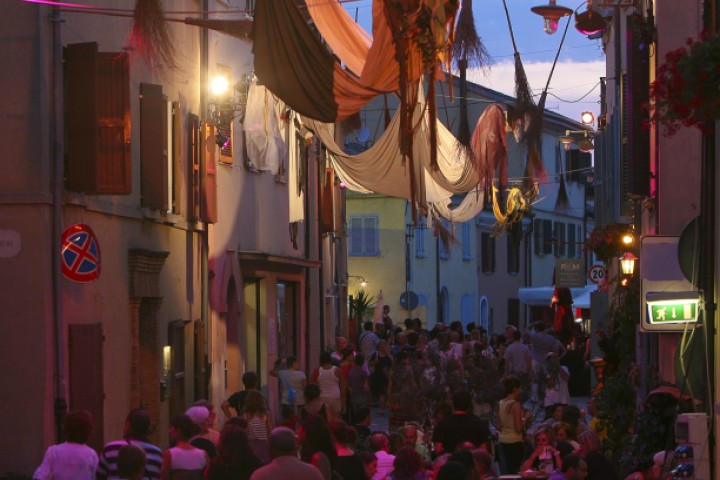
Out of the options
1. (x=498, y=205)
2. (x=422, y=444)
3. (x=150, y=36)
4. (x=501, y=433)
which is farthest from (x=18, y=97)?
(x=498, y=205)

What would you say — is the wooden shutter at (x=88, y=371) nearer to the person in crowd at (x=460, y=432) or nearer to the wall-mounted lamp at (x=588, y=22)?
the person in crowd at (x=460, y=432)

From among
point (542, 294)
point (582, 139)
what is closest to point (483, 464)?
point (582, 139)

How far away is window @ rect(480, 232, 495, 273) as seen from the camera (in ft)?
205

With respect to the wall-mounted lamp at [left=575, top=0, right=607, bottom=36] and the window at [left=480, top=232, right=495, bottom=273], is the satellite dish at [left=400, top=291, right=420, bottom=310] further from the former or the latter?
the wall-mounted lamp at [left=575, top=0, right=607, bottom=36]

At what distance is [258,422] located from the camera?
1446 centimetres

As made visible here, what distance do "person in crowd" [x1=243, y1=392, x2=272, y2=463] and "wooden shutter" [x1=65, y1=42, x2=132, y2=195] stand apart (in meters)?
2.76

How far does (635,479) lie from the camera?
11828mm

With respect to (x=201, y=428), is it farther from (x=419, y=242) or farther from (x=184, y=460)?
(x=419, y=242)

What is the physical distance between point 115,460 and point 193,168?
10.7 meters

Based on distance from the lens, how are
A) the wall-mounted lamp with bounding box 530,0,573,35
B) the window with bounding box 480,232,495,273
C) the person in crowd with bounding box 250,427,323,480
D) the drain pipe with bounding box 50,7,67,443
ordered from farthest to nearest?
1. the window with bounding box 480,232,495,273
2. the wall-mounted lamp with bounding box 530,0,573,35
3. the drain pipe with bounding box 50,7,67,443
4. the person in crowd with bounding box 250,427,323,480

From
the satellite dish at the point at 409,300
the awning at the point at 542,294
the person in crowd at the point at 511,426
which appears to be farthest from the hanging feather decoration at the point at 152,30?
the satellite dish at the point at 409,300

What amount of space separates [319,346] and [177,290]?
40.6ft

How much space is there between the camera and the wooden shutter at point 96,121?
15258 mm

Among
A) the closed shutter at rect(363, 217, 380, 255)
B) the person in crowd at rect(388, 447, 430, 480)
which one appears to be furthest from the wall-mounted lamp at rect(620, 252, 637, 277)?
the closed shutter at rect(363, 217, 380, 255)
